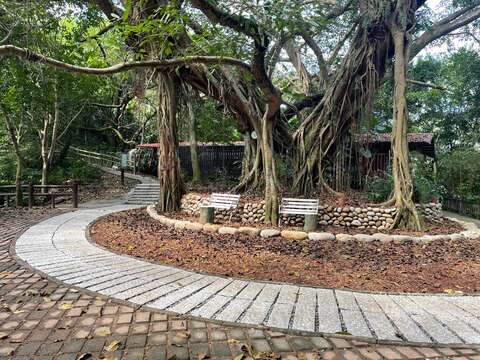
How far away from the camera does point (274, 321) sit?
8.62 feet

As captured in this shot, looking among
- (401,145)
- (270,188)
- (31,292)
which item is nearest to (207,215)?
(270,188)

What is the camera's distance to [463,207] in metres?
10.5

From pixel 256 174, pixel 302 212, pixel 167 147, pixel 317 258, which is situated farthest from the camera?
pixel 167 147

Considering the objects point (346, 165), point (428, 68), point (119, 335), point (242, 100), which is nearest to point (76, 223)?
point (242, 100)

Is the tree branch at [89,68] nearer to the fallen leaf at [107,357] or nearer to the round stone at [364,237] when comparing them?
the fallen leaf at [107,357]

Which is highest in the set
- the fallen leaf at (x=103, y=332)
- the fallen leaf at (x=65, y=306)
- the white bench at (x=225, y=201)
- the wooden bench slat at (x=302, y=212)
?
the white bench at (x=225, y=201)

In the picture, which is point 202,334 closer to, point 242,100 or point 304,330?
point 304,330

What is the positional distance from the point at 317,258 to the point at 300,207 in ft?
6.52

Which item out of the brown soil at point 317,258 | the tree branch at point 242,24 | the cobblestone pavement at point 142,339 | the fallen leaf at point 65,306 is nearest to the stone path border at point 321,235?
the brown soil at point 317,258

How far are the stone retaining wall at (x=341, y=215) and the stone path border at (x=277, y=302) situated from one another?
3.18 meters

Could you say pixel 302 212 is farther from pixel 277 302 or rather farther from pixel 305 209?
pixel 277 302

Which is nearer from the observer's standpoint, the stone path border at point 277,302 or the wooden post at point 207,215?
the stone path border at point 277,302

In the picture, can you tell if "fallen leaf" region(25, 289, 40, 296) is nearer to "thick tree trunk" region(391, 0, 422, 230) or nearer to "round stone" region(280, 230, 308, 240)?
"round stone" region(280, 230, 308, 240)

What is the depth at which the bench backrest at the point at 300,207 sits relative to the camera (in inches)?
249
